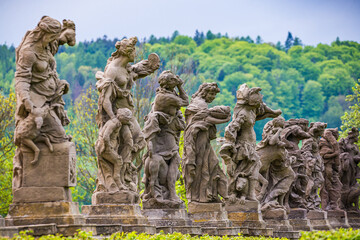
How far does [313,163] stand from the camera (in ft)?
73.3

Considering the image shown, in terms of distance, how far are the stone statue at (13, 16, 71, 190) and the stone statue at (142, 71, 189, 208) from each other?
3259mm

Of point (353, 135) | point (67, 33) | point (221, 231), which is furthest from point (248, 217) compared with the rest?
point (353, 135)

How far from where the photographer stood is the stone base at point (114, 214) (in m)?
13.0

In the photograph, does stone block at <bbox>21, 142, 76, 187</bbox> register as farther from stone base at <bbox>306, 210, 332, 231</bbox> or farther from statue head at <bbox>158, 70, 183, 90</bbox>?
stone base at <bbox>306, 210, 332, 231</bbox>

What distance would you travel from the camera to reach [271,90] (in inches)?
2751

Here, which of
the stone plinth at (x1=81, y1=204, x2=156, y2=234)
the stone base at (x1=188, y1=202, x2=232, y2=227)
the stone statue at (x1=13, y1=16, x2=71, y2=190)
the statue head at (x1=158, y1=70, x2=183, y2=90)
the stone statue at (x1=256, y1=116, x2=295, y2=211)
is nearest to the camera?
the stone statue at (x1=13, y1=16, x2=71, y2=190)

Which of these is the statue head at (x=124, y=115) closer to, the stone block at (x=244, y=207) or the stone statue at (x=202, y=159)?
the stone statue at (x=202, y=159)

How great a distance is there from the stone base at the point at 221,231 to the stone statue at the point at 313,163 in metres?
6.21

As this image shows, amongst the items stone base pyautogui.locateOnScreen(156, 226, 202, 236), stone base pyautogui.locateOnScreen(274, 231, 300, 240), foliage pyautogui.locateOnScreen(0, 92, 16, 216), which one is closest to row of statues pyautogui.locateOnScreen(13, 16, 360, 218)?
stone base pyautogui.locateOnScreen(156, 226, 202, 236)

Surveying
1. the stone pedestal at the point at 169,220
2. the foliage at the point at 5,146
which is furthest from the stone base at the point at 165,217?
the foliage at the point at 5,146

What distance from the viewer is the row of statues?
1148 cm

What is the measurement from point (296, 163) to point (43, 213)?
38.1 ft

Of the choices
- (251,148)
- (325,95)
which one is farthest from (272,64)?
(251,148)

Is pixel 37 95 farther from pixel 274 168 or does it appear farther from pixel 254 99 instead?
pixel 274 168
